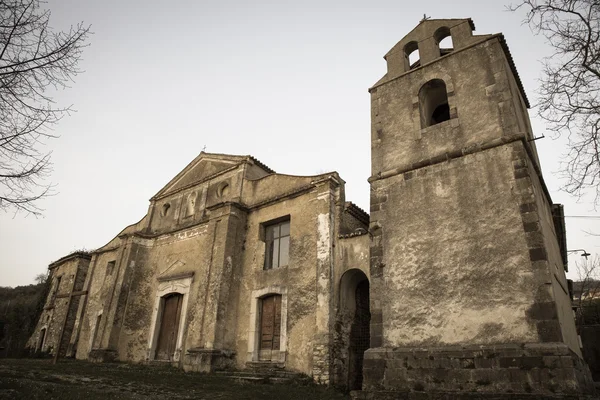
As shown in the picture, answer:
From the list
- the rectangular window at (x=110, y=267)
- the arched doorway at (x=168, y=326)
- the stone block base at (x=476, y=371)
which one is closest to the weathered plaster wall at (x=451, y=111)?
the stone block base at (x=476, y=371)

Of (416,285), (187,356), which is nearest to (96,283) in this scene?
(187,356)

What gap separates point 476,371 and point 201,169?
1488 centimetres

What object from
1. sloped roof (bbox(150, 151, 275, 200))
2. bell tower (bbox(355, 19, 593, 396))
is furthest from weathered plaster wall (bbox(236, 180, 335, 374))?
bell tower (bbox(355, 19, 593, 396))

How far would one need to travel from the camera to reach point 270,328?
12492 mm

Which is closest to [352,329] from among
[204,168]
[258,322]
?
[258,322]

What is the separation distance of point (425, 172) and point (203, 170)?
12.0 metres

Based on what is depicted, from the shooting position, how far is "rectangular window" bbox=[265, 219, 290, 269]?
1345cm

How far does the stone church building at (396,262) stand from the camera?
7035 mm

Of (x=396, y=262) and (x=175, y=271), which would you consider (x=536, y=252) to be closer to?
(x=396, y=262)

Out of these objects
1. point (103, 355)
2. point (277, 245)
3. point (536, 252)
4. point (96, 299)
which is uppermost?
point (277, 245)

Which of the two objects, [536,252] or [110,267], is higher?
[110,267]

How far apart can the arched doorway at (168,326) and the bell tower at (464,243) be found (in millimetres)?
9745

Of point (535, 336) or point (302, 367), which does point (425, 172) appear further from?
point (302, 367)

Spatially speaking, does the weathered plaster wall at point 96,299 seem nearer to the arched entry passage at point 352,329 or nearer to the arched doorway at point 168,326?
the arched doorway at point 168,326
